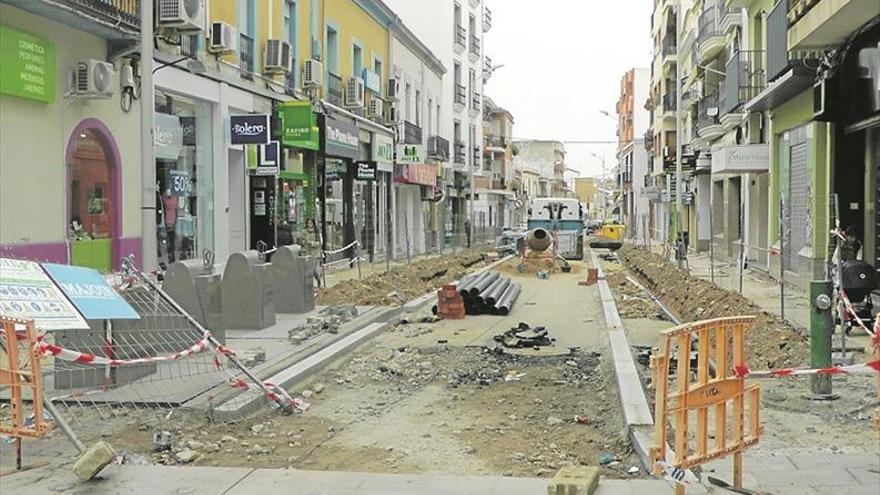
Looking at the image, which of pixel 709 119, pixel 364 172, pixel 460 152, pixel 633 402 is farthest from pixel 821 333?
pixel 460 152

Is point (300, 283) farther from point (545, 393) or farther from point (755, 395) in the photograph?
point (755, 395)

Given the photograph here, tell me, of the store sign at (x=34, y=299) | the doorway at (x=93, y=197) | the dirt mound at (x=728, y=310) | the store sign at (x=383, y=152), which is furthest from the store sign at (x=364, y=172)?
the store sign at (x=34, y=299)

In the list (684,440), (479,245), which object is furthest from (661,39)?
(684,440)

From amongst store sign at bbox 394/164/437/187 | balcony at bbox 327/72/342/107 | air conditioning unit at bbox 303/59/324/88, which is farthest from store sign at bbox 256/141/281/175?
store sign at bbox 394/164/437/187

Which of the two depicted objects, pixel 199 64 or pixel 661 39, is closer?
pixel 199 64

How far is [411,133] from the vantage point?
137 ft

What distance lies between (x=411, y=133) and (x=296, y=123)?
17.9m

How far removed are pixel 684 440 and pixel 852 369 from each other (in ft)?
4.57

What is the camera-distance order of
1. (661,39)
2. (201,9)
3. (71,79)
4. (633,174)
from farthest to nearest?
(633,174) → (661,39) → (201,9) → (71,79)

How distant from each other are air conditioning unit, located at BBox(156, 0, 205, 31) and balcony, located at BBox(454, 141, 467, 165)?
42503mm

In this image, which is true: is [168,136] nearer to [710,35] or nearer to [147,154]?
[147,154]

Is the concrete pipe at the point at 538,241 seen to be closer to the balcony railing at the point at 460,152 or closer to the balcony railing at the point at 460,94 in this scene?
the balcony railing at the point at 460,152

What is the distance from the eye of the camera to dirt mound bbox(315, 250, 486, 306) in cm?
1897

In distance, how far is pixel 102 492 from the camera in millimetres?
6035
